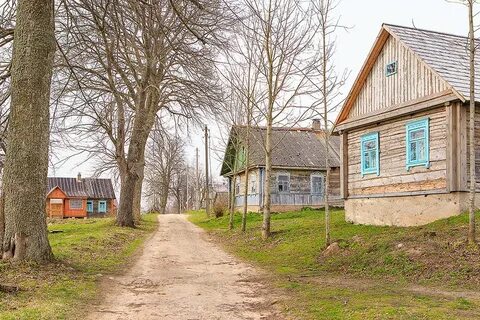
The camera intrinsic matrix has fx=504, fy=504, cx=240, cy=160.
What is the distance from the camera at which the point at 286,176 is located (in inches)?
1401

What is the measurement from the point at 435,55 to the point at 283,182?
65.6ft

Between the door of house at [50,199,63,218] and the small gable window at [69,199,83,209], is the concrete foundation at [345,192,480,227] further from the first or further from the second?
the small gable window at [69,199,83,209]

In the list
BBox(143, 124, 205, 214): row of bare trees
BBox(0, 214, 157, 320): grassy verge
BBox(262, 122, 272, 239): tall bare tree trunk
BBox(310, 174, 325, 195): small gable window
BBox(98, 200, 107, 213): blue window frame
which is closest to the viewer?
BBox(0, 214, 157, 320): grassy verge

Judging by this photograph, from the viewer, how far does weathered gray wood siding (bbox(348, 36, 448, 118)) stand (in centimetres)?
1571

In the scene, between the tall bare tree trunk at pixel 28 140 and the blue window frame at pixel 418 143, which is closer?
the tall bare tree trunk at pixel 28 140

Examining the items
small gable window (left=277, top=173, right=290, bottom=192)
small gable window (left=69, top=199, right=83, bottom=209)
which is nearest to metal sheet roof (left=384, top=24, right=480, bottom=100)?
small gable window (left=277, top=173, right=290, bottom=192)

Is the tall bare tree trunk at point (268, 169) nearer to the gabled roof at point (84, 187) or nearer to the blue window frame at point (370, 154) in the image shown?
the blue window frame at point (370, 154)

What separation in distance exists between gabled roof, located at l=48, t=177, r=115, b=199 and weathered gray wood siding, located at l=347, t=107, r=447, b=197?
159 ft

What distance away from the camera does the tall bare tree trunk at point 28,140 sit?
1042 centimetres

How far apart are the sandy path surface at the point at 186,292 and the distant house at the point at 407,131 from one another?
623 cm

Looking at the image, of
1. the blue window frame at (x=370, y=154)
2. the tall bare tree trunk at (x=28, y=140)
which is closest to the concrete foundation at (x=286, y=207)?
the blue window frame at (x=370, y=154)

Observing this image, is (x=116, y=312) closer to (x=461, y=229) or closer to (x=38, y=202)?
(x=38, y=202)

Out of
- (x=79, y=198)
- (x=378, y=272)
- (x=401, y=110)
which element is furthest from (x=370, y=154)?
(x=79, y=198)

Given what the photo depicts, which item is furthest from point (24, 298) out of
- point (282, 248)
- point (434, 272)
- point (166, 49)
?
point (166, 49)
